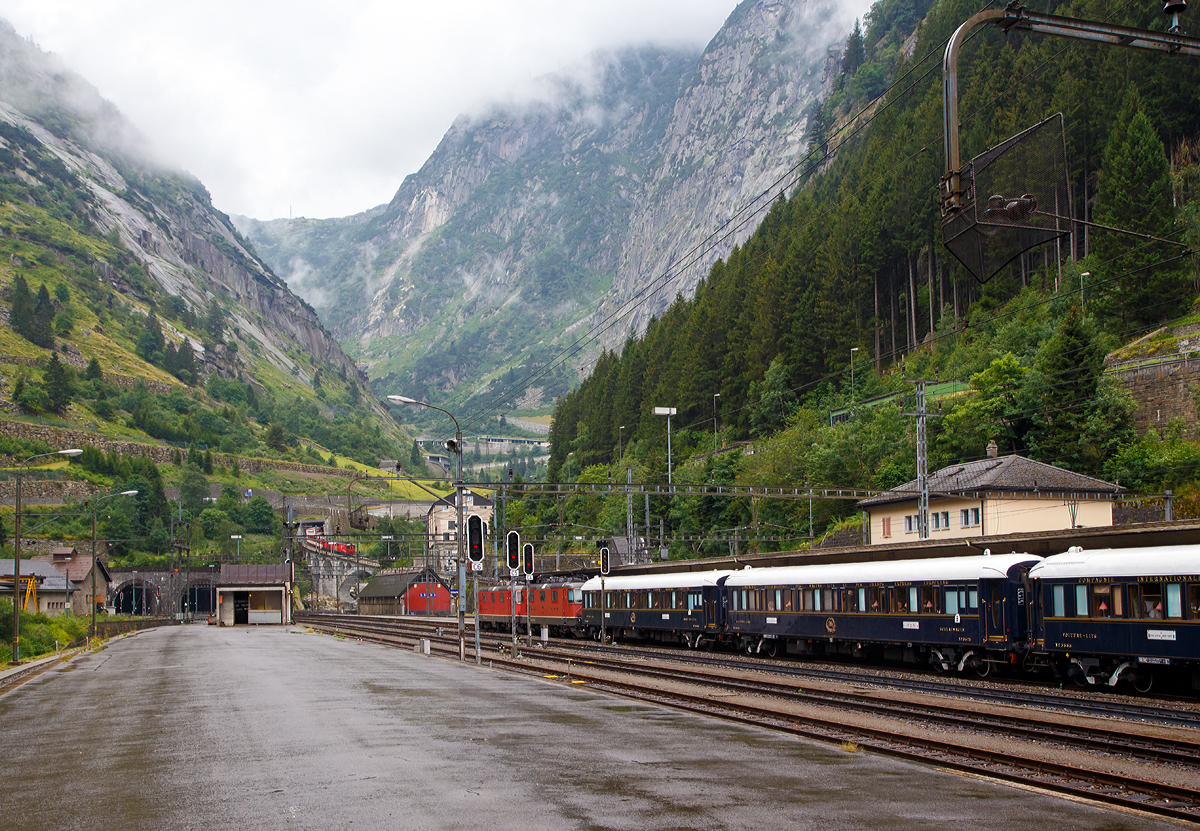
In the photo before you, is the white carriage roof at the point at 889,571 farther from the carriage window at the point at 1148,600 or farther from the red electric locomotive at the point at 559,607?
the red electric locomotive at the point at 559,607

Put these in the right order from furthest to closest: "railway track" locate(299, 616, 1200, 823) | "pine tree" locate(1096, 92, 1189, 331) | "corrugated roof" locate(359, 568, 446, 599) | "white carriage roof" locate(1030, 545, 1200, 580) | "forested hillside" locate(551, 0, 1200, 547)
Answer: "corrugated roof" locate(359, 568, 446, 599) < "pine tree" locate(1096, 92, 1189, 331) < "forested hillside" locate(551, 0, 1200, 547) < "white carriage roof" locate(1030, 545, 1200, 580) < "railway track" locate(299, 616, 1200, 823)

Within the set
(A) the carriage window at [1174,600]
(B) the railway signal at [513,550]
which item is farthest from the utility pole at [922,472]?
(A) the carriage window at [1174,600]

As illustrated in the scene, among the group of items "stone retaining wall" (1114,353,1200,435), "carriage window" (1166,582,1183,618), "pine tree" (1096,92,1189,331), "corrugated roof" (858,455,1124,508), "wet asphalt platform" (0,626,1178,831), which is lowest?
"wet asphalt platform" (0,626,1178,831)

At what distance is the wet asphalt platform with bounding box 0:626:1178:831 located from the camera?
1227 centimetres

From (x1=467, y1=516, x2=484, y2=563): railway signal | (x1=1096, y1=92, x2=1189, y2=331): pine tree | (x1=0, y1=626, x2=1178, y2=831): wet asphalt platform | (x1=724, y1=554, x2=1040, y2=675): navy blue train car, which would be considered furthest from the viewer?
(x1=1096, y1=92, x2=1189, y2=331): pine tree

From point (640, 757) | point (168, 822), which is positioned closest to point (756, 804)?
point (640, 757)

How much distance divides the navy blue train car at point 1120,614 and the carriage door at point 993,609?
3.31 feet

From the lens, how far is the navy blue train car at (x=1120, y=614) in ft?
79.2

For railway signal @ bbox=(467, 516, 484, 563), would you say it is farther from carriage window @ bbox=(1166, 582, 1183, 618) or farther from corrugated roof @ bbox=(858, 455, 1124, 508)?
corrugated roof @ bbox=(858, 455, 1124, 508)

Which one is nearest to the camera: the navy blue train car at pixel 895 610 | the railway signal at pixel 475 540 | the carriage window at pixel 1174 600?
the carriage window at pixel 1174 600

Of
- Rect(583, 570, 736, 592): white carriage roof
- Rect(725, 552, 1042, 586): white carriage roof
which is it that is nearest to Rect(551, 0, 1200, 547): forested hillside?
Rect(725, 552, 1042, 586): white carriage roof

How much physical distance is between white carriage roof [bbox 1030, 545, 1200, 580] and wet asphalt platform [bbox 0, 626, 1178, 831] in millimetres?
12001

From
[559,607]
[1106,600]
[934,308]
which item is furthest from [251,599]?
[1106,600]

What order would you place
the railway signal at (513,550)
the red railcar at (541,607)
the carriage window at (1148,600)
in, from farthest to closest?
the red railcar at (541,607), the railway signal at (513,550), the carriage window at (1148,600)
